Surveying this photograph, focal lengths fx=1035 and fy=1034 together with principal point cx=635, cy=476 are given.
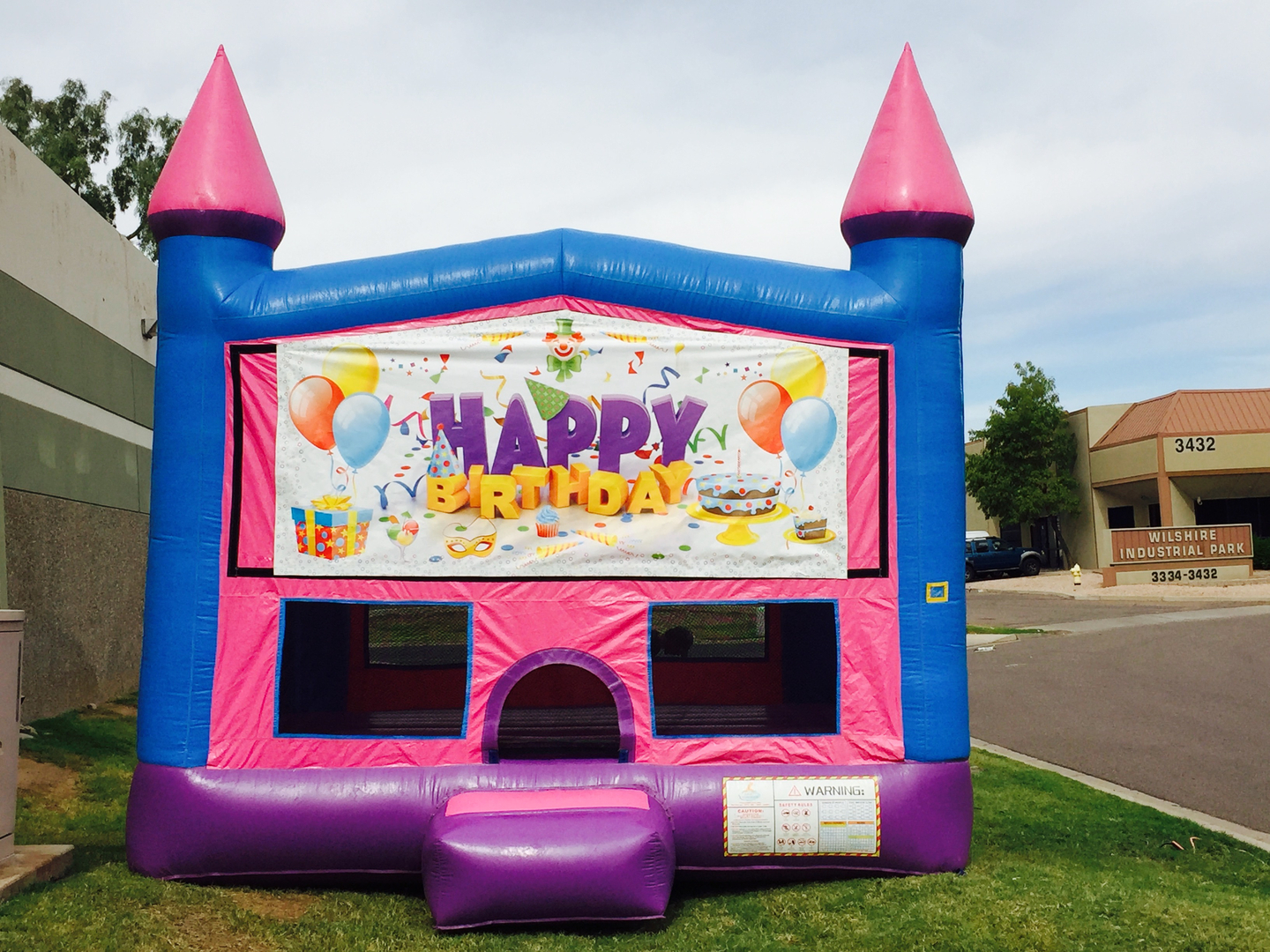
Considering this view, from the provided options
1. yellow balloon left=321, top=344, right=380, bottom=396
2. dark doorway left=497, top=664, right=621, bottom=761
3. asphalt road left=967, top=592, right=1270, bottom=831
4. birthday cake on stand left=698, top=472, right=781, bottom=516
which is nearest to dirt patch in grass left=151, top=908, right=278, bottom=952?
dark doorway left=497, top=664, right=621, bottom=761

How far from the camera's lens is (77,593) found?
10.7 meters

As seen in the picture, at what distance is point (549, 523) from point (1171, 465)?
27.2 metres

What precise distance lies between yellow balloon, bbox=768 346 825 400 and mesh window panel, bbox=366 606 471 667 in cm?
247

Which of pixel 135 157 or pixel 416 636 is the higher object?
pixel 135 157

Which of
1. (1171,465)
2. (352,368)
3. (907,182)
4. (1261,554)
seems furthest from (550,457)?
(1261,554)

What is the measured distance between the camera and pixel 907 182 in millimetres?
6148

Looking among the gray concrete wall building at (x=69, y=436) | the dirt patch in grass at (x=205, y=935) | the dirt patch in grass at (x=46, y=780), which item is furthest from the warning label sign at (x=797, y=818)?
the gray concrete wall building at (x=69, y=436)

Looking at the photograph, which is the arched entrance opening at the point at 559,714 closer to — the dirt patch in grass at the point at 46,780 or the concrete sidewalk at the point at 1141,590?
the dirt patch in grass at the point at 46,780

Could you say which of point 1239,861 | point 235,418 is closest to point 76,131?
point 235,418

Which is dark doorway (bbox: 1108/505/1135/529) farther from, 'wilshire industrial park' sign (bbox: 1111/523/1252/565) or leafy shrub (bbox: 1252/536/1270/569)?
'wilshire industrial park' sign (bbox: 1111/523/1252/565)

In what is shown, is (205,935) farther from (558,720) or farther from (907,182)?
(907,182)

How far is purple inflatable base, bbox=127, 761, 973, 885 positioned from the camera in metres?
5.52

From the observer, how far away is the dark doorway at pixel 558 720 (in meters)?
6.14

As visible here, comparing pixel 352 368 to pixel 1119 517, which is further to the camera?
pixel 1119 517
